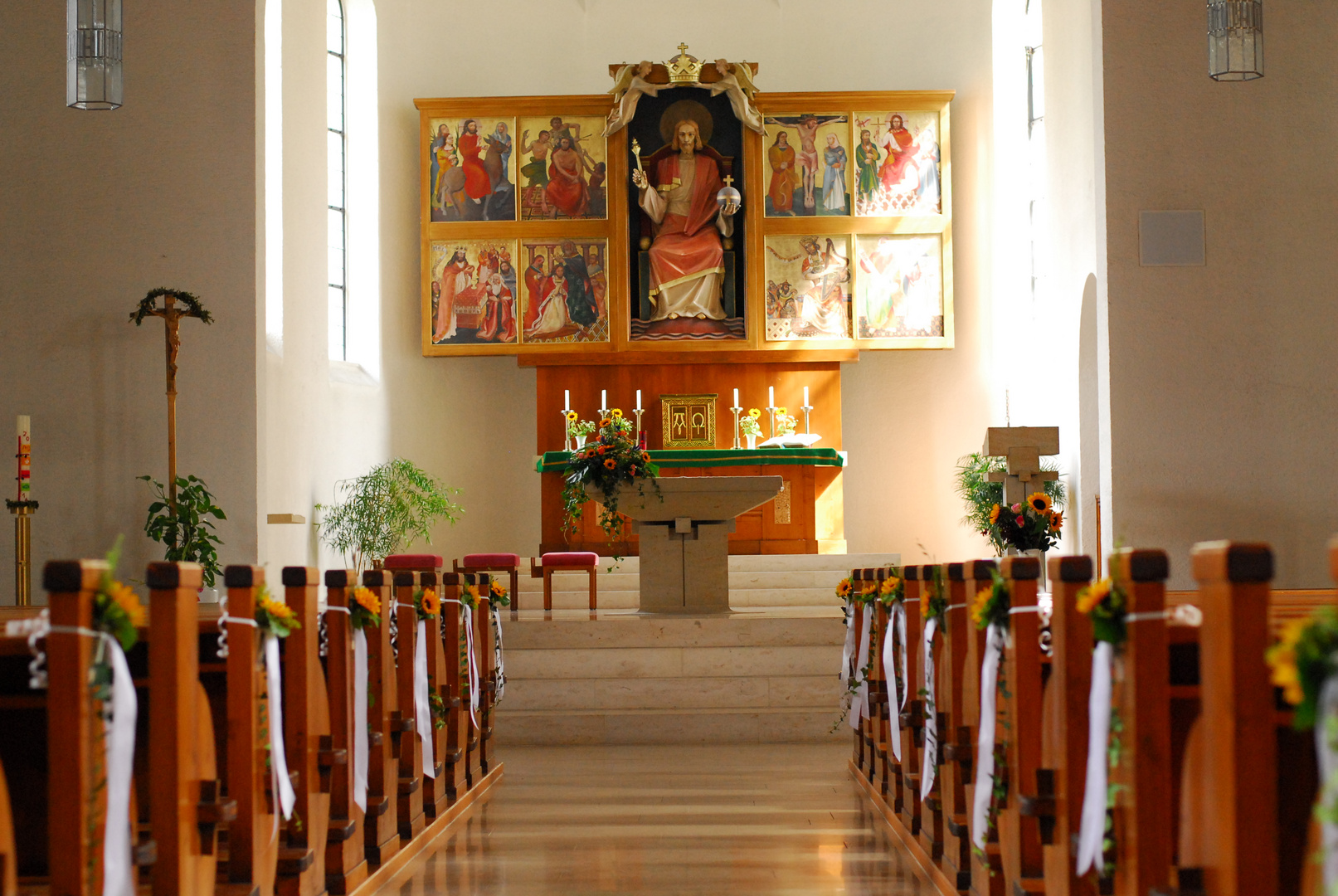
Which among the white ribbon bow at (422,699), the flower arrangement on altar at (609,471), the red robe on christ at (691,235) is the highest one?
the red robe on christ at (691,235)

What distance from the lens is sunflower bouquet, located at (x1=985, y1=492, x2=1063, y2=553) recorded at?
8.70 metres

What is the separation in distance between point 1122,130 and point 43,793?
6974mm

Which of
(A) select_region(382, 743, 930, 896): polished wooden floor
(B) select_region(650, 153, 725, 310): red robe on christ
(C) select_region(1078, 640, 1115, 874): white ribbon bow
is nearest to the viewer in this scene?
(C) select_region(1078, 640, 1115, 874): white ribbon bow

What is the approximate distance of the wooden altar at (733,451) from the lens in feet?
37.0

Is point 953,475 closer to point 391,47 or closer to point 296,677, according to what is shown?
point 391,47

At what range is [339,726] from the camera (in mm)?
3609

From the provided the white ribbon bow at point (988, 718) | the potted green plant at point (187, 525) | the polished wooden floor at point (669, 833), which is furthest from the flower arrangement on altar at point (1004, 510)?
the white ribbon bow at point (988, 718)

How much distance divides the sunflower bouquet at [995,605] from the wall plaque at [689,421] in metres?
9.03

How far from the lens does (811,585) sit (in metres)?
10.5

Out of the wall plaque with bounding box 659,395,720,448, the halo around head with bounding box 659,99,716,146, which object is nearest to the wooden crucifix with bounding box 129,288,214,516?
the wall plaque with bounding box 659,395,720,448

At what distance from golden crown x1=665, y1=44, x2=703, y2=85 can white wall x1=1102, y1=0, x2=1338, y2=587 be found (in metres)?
4.65

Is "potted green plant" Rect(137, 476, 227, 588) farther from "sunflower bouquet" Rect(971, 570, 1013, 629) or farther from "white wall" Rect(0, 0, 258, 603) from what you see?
"sunflower bouquet" Rect(971, 570, 1013, 629)

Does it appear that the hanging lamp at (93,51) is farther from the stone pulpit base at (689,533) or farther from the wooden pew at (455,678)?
the stone pulpit base at (689,533)

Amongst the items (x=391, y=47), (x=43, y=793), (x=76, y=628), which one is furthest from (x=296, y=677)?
(x=391, y=47)
